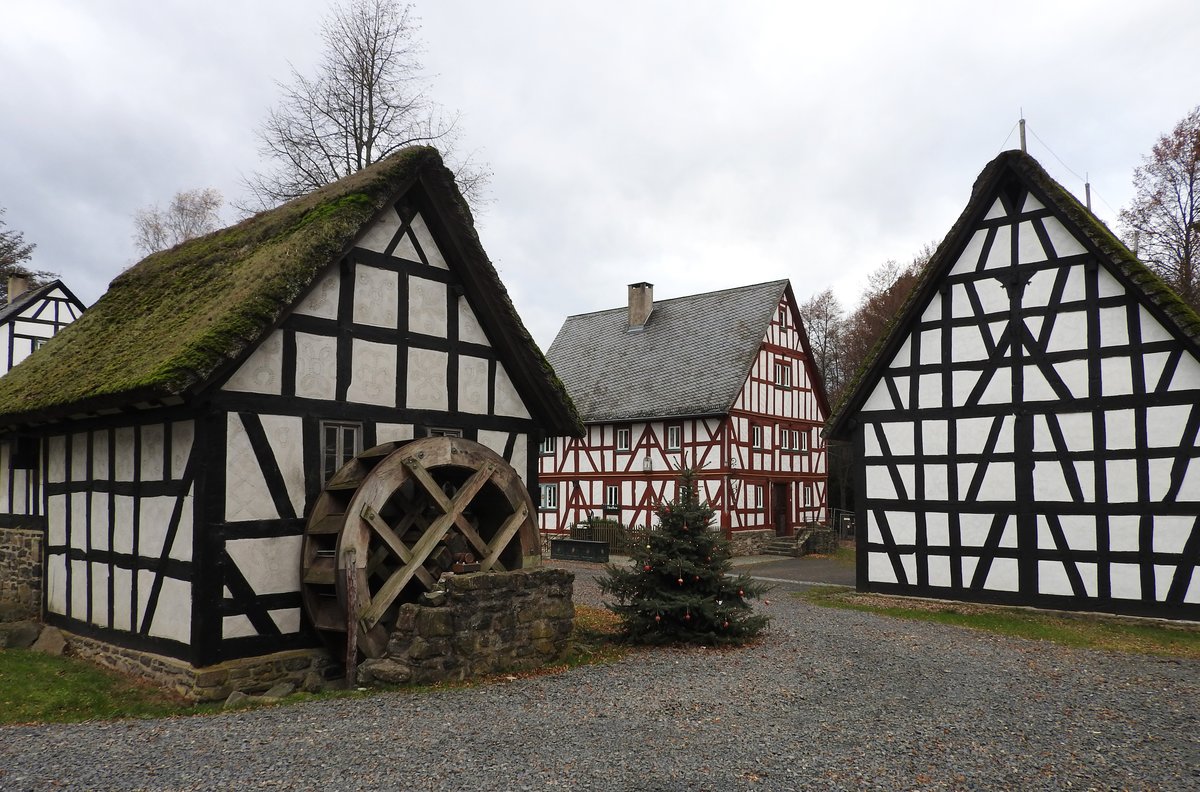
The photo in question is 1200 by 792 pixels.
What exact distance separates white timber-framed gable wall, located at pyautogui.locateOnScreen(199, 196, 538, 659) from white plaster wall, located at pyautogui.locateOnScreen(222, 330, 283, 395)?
0.01 m

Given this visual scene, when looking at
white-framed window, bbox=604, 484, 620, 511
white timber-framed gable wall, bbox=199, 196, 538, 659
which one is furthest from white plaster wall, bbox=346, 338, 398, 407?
white-framed window, bbox=604, 484, 620, 511

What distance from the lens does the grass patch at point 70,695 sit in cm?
841

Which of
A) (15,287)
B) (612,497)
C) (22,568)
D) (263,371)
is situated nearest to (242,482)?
(263,371)

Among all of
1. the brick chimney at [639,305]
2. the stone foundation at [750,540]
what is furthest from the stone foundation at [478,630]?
the brick chimney at [639,305]

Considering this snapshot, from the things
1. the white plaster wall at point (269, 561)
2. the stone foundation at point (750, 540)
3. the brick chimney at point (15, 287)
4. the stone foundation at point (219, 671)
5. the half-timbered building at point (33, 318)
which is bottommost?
the stone foundation at point (750, 540)

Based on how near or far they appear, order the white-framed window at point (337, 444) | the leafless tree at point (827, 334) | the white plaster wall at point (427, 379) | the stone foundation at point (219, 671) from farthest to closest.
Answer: the leafless tree at point (827, 334) → the white plaster wall at point (427, 379) → the white-framed window at point (337, 444) → the stone foundation at point (219, 671)

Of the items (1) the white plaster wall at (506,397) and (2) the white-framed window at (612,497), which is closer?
(1) the white plaster wall at (506,397)

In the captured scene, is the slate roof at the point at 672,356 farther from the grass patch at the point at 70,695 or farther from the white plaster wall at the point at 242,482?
the grass patch at the point at 70,695

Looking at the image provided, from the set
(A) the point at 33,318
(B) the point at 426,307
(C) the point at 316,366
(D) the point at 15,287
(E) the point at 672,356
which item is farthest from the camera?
(D) the point at 15,287

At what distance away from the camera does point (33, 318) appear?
30109 mm

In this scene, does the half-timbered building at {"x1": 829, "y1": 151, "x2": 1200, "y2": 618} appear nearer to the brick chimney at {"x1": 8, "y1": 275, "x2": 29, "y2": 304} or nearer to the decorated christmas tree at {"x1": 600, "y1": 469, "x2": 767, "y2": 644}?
the decorated christmas tree at {"x1": 600, "y1": 469, "x2": 767, "y2": 644}

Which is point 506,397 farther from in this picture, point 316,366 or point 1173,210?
point 1173,210

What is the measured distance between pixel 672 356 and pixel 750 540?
6736mm

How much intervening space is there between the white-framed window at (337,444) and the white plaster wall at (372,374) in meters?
0.36
